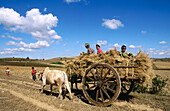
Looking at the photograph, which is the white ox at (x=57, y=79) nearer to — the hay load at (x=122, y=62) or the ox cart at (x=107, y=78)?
the hay load at (x=122, y=62)

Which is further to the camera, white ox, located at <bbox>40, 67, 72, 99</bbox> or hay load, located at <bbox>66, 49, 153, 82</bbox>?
white ox, located at <bbox>40, 67, 72, 99</bbox>

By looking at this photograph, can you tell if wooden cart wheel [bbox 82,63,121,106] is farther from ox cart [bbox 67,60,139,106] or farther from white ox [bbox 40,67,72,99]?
white ox [bbox 40,67,72,99]

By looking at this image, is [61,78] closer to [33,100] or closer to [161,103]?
[33,100]

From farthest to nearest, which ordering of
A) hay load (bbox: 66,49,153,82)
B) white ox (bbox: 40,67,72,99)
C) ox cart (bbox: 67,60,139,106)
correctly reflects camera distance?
white ox (bbox: 40,67,72,99)
hay load (bbox: 66,49,153,82)
ox cart (bbox: 67,60,139,106)

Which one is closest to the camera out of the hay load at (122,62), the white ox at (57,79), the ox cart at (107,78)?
the ox cart at (107,78)

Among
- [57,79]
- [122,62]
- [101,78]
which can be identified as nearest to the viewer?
[122,62]

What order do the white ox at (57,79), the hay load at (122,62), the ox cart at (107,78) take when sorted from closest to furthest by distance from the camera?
1. the ox cart at (107,78)
2. the hay load at (122,62)
3. the white ox at (57,79)

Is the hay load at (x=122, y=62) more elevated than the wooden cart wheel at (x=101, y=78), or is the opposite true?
the hay load at (x=122, y=62)

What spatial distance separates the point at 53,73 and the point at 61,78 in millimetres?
761

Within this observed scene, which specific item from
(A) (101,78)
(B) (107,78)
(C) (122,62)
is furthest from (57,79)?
(C) (122,62)

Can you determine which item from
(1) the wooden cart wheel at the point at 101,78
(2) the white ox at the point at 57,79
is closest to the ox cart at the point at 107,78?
(1) the wooden cart wheel at the point at 101,78

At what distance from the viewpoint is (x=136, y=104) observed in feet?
20.4

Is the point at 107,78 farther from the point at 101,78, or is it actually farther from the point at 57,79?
the point at 57,79

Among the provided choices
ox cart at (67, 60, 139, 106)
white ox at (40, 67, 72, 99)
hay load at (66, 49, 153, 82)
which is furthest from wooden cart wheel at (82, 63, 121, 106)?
white ox at (40, 67, 72, 99)
